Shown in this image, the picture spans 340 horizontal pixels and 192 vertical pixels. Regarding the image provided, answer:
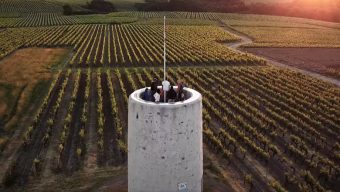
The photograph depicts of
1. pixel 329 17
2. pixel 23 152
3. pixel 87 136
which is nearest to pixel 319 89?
pixel 87 136

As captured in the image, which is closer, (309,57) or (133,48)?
(309,57)

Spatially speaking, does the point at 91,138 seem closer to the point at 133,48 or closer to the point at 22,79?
the point at 22,79

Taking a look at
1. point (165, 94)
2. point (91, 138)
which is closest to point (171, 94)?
point (165, 94)

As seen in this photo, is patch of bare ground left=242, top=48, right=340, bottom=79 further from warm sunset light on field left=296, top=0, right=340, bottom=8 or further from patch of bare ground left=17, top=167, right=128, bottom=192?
warm sunset light on field left=296, top=0, right=340, bottom=8

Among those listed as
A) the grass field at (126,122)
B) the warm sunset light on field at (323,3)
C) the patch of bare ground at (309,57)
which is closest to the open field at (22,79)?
the grass field at (126,122)

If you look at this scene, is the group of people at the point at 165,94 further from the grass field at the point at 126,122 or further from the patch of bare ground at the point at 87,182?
the patch of bare ground at the point at 87,182

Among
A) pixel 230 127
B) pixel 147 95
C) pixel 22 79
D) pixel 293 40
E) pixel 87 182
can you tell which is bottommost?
pixel 87 182

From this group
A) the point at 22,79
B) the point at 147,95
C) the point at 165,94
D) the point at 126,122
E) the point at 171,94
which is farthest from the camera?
the point at 22,79
